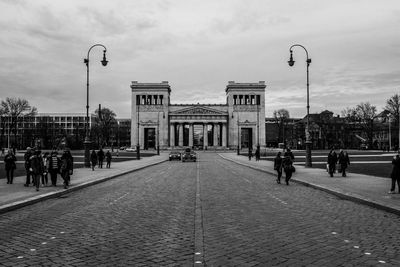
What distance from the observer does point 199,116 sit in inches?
6294

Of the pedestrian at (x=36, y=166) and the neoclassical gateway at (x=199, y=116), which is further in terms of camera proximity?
the neoclassical gateway at (x=199, y=116)

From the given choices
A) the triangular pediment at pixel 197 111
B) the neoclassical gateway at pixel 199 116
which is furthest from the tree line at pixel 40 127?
the triangular pediment at pixel 197 111

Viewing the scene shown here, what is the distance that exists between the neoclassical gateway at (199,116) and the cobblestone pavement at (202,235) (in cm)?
14571

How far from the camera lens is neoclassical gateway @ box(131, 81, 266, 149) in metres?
161

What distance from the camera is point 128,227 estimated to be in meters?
9.91

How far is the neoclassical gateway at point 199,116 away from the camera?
527ft

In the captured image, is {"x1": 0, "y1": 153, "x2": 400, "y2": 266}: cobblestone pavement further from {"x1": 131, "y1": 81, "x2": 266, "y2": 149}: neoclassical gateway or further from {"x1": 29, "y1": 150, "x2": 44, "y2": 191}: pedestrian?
{"x1": 131, "y1": 81, "x2": 266, "y2": 149}: neoclassical gateway

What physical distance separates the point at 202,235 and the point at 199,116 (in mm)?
151238

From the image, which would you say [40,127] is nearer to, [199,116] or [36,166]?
[199,116]

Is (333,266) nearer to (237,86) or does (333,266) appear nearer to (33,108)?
(33,108)

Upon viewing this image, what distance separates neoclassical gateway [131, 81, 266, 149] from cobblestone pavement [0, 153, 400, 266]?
145714 mm

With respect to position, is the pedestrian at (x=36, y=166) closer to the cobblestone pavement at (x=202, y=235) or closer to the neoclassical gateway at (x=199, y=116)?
the cobblestone pavement at (x=202, y=235)

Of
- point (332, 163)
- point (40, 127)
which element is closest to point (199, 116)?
point (40, 127)

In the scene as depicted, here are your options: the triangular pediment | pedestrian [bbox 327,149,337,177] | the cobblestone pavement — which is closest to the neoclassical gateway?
the triangular pediment
